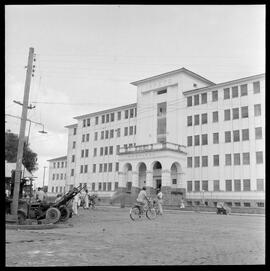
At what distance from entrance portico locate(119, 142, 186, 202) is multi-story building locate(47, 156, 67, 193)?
32367 millimetres

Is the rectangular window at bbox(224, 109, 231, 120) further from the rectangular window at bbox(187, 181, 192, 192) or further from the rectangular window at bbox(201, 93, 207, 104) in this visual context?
the rectangular window at bbox(187, 181, 192, 192)

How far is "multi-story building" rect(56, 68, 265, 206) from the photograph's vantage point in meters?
44.3

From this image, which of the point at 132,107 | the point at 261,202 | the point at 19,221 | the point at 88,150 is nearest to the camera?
the point at 19,221

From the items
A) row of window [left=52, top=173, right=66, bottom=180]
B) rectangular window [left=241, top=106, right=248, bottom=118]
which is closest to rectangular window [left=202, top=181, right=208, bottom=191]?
rectangular window [left=241, top=106, right=248, bottom=118]

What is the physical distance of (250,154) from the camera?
43938 millimetres

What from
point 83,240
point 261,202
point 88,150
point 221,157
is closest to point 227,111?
point 221,157

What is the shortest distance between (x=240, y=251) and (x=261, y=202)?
120ft

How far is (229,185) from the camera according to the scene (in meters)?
45.3

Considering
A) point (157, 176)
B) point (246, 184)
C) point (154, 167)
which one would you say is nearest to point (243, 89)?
point (246, 184)

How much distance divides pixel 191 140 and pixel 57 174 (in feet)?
150

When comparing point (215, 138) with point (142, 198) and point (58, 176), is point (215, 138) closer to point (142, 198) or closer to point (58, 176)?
point (142, 198)

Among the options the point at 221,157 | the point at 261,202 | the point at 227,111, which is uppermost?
the point at 227,111

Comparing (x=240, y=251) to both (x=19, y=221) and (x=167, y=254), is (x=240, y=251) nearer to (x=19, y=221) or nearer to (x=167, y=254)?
(x=167, y=254)

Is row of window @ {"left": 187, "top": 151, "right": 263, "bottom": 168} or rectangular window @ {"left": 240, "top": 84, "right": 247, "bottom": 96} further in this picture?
rectangular window @ {"left": 240, "top": 84, "right": 247, "bottom": 96}
